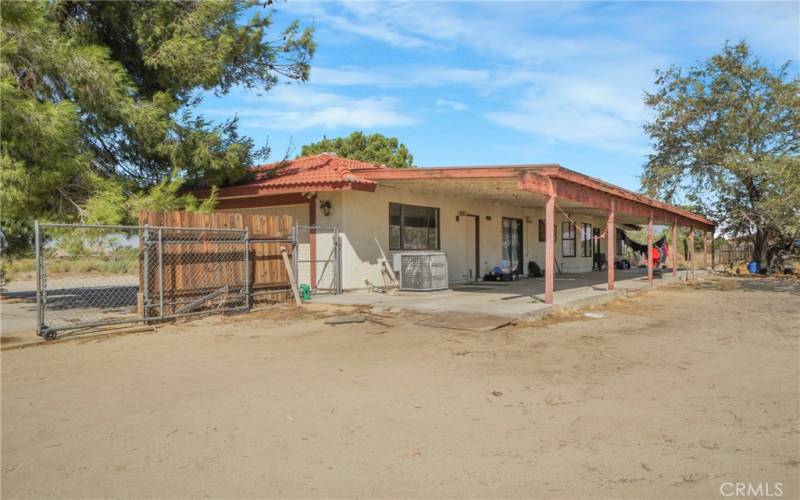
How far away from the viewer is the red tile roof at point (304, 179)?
12.8 metres

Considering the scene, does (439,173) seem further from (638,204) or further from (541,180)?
(638,204)

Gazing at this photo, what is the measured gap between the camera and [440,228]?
54.2 ft

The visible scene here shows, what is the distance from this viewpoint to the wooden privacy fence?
31.5 feet

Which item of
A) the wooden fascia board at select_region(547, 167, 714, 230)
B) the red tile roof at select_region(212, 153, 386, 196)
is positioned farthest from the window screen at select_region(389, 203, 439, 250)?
the wooden fascia board at select_region(547, 167, 714, 230)

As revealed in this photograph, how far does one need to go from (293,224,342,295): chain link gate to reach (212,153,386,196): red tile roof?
Result: 103 centimetres

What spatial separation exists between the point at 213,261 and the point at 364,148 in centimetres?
2833

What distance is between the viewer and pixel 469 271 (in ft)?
58.5

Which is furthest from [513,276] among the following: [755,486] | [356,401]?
[755,486]

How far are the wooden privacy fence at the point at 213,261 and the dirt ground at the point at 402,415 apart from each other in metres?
1.40

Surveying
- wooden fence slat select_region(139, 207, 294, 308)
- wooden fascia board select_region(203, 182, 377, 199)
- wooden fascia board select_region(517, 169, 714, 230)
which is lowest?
wooden fence slat select_region(139, 207, 294, 308)

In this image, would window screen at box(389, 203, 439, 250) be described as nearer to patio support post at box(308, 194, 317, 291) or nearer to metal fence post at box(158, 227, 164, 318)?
patio support post at box(308, 194, 317, 291)

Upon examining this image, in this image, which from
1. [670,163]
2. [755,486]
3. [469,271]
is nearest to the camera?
[755,486]

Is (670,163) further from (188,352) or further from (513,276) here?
(188,352)

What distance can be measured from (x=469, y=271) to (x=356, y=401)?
1298 centimetres
